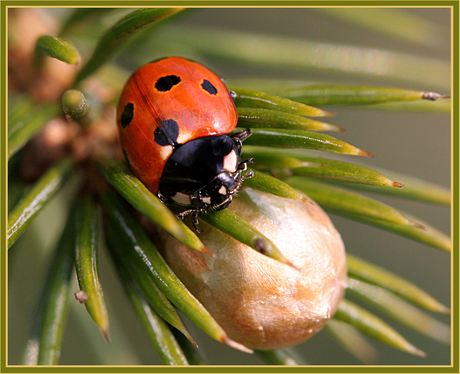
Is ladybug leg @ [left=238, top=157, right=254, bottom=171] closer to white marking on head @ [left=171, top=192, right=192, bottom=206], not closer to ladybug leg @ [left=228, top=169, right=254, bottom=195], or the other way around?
ladybug leg @ [left=228, top=169, right=254, bottom=195]

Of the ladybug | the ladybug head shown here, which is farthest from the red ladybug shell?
the ladybug head

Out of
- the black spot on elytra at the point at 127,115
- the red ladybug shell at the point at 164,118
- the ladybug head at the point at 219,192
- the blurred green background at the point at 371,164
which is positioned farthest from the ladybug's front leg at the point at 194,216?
the blurred green background at the point at 371,164

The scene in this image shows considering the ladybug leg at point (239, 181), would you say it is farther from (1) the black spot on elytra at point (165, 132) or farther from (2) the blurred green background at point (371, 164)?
(2) the blurred green background at point (371, 164)

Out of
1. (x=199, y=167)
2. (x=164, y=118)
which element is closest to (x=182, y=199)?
(x=199, y=167)

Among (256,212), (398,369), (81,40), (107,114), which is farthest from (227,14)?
(398,369)

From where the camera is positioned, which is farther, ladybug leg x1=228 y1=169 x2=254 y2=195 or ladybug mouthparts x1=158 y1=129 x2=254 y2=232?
ladybug mouthparts x1=158 y1=129 x2=254 y2=232

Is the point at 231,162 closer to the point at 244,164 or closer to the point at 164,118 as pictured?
the point at 244,164
